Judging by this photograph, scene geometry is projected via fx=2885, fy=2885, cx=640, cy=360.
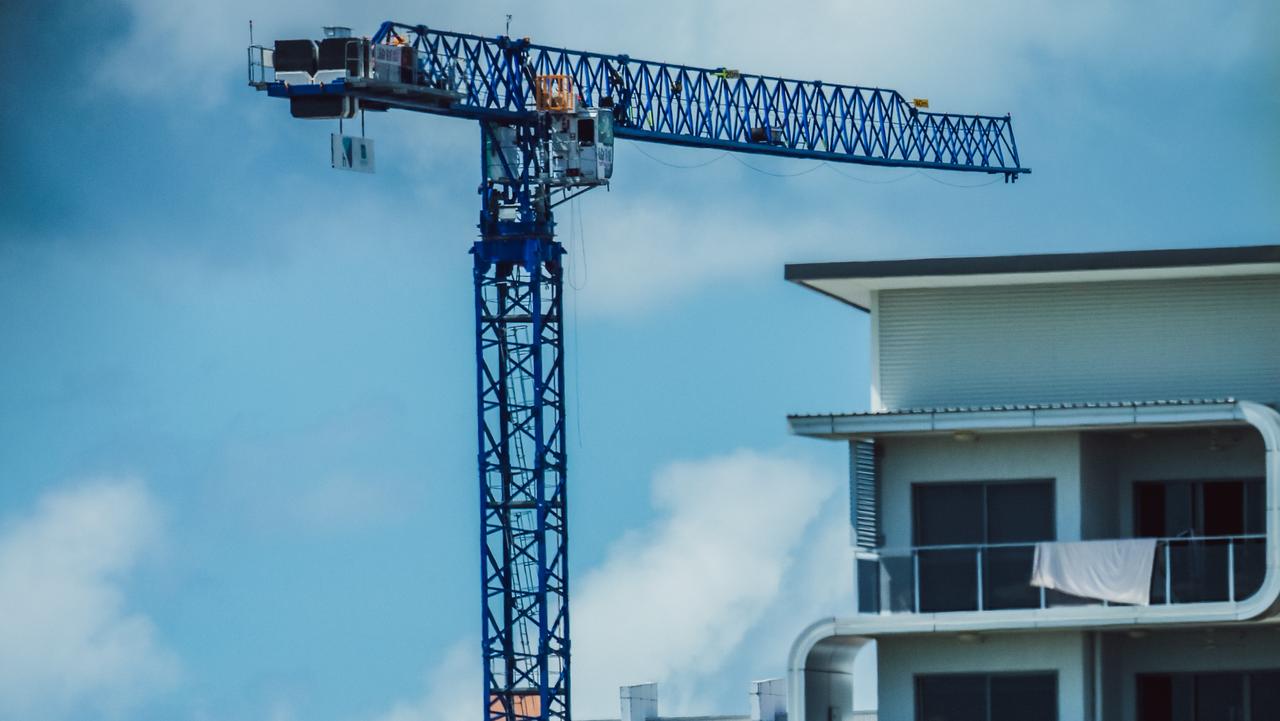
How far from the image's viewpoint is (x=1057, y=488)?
4656 cm

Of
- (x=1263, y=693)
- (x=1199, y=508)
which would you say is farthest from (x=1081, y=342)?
(x=1263, y=693)

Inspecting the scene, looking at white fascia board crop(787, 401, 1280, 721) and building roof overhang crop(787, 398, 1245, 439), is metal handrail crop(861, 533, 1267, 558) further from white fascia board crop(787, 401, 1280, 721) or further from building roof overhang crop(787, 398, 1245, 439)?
building roof overhang crop(787, 398, 1245, 439)

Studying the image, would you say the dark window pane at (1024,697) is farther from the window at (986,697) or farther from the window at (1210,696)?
the window at (1210,696)

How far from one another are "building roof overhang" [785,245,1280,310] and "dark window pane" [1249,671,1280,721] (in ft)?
21.4

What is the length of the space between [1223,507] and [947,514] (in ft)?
14.8

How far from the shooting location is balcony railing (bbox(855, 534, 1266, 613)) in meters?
44.8

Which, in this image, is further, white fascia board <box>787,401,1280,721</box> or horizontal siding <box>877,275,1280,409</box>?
horizontal siding <box>877,275,1280,409</box>

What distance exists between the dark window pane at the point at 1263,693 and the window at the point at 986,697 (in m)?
3.31

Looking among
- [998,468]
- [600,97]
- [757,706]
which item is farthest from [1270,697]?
[600,97]

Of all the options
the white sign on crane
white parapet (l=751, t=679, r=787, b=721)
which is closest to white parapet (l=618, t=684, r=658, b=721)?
white parapet (l=751, t=679, r=787, b=721)

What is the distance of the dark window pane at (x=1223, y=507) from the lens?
47000 millimetres

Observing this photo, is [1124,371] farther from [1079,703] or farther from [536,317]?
[536,317]

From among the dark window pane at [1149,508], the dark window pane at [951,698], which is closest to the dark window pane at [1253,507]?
the dark window pane at [1149,508]

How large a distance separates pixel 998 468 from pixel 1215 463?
3583mm
